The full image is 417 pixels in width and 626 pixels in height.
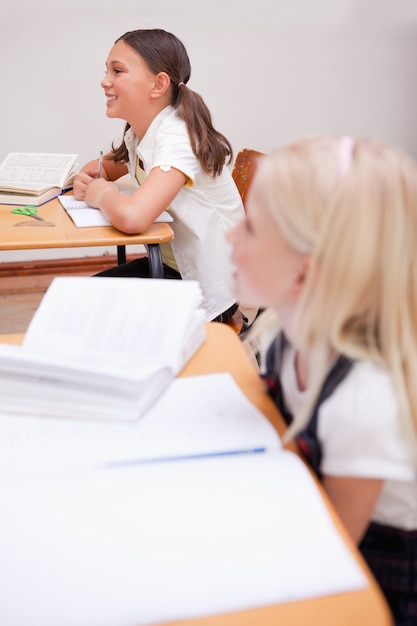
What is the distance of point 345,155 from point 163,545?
397 mm

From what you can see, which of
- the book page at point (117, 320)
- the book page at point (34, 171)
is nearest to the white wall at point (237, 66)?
the book page at point (34, 171)

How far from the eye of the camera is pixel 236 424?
0.74m

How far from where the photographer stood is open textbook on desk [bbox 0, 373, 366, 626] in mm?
498

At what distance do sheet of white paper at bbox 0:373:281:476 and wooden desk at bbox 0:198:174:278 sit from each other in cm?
79

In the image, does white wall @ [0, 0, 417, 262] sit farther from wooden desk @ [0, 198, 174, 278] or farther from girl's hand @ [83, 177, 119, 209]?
wooden desk @ [0, 198, 174, 278]

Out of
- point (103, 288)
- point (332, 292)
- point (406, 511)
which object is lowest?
point (406, 511)

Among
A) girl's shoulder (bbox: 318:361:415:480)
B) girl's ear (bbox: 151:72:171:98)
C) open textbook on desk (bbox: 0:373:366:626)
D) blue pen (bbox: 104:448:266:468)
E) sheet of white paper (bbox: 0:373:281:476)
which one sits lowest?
sheet of white paper (bbox: 0:373:281:476)

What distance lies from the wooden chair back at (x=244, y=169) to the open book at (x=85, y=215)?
0.78 ft

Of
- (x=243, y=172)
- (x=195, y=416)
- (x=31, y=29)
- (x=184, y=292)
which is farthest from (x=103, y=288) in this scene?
(x=31, y=29)

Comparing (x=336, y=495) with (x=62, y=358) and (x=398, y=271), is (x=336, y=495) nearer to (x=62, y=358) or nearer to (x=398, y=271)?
(x=398, y=271)

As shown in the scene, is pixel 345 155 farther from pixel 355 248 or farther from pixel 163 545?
pixel 163 545

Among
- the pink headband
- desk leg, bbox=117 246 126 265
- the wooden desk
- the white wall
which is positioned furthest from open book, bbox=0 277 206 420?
the white wall

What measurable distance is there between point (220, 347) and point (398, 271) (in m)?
0.39

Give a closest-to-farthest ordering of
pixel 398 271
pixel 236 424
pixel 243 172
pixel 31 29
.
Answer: pixel 398 271 → pixel 236 424 → pixel 243 172 → pixel 31 29
